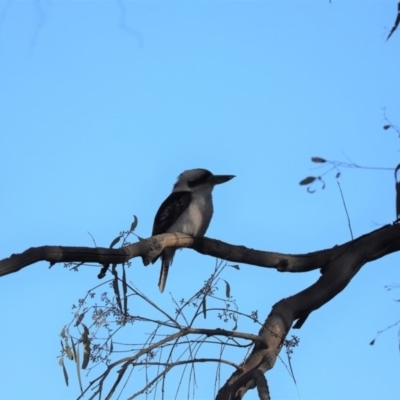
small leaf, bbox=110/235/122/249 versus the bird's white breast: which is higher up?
the bird's white breast

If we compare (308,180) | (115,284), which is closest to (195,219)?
(115,284)

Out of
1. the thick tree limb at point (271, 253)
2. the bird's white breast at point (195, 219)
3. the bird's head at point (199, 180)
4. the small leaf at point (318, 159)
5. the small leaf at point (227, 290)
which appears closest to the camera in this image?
the small leaf at point (318, 159)

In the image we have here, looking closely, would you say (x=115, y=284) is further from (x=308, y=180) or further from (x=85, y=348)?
(x=308, y=180)

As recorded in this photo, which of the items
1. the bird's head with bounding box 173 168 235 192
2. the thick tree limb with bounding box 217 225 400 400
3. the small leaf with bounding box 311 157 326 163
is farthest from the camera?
the bird's head with bounding box 173 168 235 192

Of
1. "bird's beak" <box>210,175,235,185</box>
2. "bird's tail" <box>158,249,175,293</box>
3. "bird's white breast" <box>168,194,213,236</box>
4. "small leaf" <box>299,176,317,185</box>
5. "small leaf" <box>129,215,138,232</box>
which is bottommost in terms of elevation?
"small leaf" <box>299,176,317,185</box>

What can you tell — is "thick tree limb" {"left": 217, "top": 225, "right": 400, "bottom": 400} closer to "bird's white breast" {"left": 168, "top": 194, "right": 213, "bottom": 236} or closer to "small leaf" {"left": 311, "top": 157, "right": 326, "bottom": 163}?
"small leaf" {"left": 311, "top": 157, "right": 326, "bottom": 163}

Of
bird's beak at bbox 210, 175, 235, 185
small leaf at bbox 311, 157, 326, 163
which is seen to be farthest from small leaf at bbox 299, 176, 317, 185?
bird's beak at bbox 210, 175, 235, 185

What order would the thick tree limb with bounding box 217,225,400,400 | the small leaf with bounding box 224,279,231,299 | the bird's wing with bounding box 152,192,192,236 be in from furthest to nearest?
1. the bird's wing with bounding box 152,192,192,236
2. the small leaf with bounding box 224,279,231,299
3. the thick tree limb with bounding box 217,225,400,400

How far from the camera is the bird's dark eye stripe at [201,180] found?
5.12 meters

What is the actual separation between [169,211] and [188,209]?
119 millimetres

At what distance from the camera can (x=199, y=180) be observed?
5.12 meters

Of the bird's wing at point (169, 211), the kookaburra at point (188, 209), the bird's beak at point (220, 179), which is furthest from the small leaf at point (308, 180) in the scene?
the bird's beak at point (220, 179)

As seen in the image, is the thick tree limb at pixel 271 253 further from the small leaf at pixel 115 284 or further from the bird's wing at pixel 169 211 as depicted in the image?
the bird's wing at pixel 169 211

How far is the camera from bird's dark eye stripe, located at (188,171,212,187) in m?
5.12
